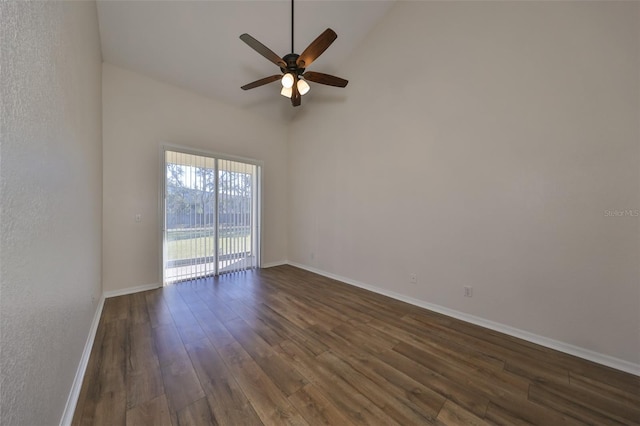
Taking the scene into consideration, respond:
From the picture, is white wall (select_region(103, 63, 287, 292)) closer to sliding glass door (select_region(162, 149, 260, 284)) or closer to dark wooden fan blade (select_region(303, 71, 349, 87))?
sliding glass door (select_region(162, 149, 260, 284))

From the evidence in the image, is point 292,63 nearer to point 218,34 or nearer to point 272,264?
point 218,34

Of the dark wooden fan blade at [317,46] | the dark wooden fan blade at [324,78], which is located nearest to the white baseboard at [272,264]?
the dark wooden fan blade at [324,78]

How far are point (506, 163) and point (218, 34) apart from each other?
3.98m

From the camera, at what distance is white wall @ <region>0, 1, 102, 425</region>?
664mm

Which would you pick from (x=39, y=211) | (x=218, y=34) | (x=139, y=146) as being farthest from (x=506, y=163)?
(x=139, y=146)

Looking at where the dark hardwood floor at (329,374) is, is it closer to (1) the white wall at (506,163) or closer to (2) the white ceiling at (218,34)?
(1) the white wall at (506,163)

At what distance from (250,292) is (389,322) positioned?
78.7 inches

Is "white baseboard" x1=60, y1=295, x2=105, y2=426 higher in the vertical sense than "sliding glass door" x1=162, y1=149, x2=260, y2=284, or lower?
lower

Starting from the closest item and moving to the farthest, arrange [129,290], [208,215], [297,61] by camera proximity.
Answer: [297,61] → [129,290] → [208,215]

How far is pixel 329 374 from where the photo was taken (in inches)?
65.9

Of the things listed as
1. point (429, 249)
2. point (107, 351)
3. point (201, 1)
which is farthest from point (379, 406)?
point (201, 1)

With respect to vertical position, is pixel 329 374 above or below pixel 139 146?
below

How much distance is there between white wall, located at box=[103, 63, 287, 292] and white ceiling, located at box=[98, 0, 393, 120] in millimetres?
270

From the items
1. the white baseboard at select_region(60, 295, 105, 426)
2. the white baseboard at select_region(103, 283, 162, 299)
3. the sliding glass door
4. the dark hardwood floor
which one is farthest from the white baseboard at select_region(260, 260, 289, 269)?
the white baseboard at select_region(60, 295, 105, 426)
